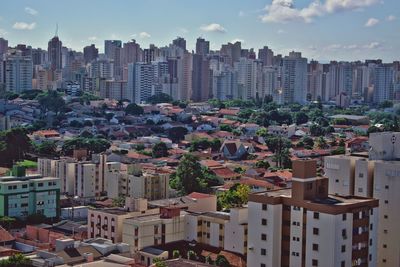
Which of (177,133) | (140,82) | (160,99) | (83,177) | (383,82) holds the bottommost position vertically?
(83,177)

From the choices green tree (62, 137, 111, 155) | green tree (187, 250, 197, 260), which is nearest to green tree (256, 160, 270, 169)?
green tree (62, 137, 111, 155)

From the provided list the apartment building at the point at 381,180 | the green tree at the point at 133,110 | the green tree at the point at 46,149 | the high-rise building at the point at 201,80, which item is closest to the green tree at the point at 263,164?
the green tree at the point at 46,149

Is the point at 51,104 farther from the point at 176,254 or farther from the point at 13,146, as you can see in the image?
the point at 176,254

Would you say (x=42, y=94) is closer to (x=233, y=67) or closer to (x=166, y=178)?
(x=233, y=67)

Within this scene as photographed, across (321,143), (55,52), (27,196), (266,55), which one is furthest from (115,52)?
(27,196)

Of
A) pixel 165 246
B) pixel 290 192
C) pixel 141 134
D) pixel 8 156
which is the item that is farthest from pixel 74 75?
pixel 290 192

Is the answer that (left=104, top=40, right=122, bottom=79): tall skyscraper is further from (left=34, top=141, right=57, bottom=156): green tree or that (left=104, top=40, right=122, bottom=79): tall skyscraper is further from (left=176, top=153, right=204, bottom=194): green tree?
(left=176, top=153, right=204, bottom=194): green tree
